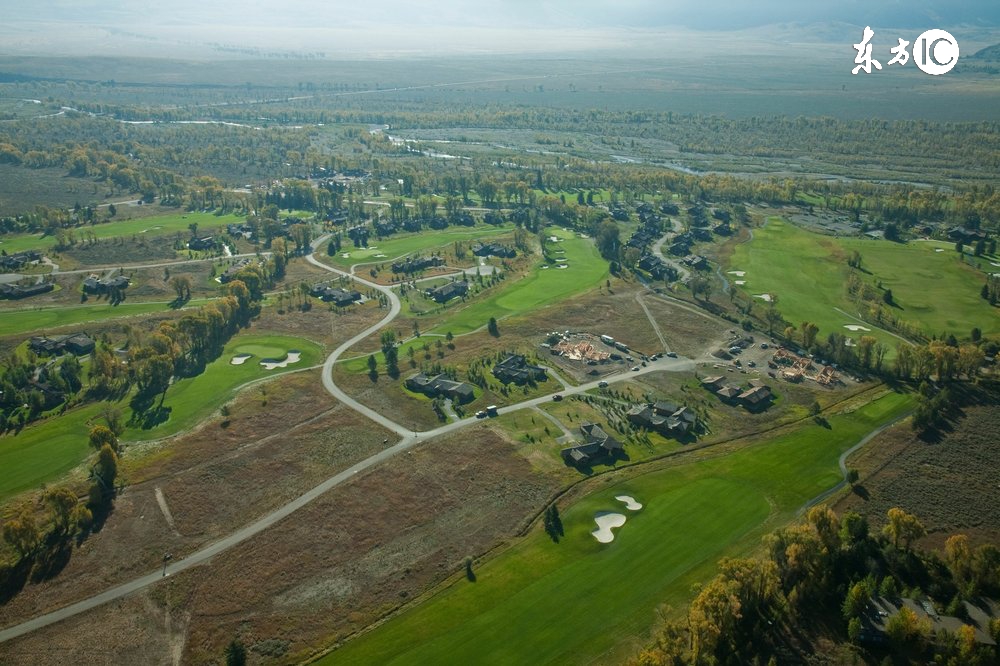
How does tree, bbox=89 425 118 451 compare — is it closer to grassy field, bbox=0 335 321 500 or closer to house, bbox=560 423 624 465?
grassy field, bbox=0 335 321 500

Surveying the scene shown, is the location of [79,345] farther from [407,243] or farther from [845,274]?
[845,274]

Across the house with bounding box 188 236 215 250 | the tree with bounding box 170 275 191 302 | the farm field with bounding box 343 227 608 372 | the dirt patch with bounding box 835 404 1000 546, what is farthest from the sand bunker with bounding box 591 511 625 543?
the house with bounding box 188 236 215 250

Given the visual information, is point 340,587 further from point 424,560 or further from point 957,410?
point 957,410

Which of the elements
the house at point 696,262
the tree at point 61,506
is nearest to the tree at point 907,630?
the tree at point 61,506

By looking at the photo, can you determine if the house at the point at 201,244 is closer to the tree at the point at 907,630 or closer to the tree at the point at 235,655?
the tree at the point at 235,655

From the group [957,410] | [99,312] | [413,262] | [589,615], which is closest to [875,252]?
[957,410]

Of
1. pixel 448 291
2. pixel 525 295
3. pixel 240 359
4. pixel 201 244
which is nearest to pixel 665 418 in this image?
pixel 525 295
